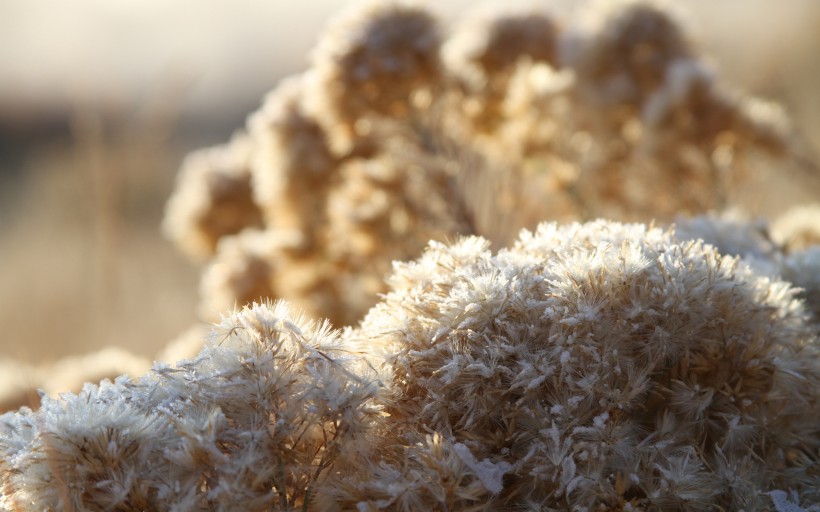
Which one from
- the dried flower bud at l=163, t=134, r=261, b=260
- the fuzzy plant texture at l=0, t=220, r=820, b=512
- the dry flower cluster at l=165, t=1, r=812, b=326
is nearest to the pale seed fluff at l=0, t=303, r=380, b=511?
the fuzzy plant texture at l=0, t=220, r=820, b=512

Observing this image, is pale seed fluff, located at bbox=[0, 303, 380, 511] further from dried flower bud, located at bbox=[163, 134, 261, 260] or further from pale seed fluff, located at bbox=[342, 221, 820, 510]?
dried flower bud, located at bbox=[163, 134, 261, 260]

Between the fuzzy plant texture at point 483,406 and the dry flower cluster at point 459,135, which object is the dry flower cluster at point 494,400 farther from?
the dry flower cluster at point 459,135

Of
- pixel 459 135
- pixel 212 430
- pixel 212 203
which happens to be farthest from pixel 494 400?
pixel 212 203

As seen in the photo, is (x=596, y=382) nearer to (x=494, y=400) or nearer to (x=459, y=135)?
(x=494, y=400)

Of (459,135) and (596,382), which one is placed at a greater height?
(459,135)

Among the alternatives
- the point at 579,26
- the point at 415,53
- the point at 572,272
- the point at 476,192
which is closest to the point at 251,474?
the point at 572,272

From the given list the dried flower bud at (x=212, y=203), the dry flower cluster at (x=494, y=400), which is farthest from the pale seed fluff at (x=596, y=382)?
the dried flower bud at (x=212, y=203)
